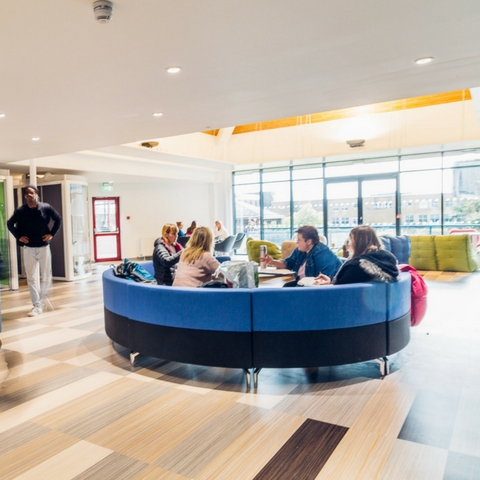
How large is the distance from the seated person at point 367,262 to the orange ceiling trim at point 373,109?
7.00 m

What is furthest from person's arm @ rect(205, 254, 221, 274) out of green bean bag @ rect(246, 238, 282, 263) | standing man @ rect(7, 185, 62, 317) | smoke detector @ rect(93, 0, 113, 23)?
green bean bag @ rect(246, 238, 282, 263)

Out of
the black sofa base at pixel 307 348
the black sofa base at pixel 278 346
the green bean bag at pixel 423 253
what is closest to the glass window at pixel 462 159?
the green bean bag at pixel 423 253

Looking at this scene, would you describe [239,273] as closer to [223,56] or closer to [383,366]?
[383,366]

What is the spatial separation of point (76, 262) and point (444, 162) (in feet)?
33.1

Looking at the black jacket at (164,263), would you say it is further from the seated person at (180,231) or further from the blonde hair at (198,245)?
the seated person at (180,231)

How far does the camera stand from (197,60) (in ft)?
10.6

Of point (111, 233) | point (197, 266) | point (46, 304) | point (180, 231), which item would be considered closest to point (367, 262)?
point (197, 266)

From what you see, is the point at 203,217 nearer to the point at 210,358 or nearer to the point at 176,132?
the point at 176,132

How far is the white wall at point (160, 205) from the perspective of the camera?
1405cm

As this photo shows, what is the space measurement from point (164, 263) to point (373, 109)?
8.96 meters

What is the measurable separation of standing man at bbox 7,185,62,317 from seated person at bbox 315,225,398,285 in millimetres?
4494

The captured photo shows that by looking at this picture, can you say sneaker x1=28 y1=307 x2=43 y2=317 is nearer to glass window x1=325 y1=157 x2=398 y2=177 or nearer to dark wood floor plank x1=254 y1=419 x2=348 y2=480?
dark wood floor plank x1=254 y1=419 x2=348 y2=480

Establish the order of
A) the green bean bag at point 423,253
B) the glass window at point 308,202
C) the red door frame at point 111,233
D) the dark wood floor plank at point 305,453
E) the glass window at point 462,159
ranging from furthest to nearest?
the red door frame at point 111,233, the glass window at point 308,202, the glass window at point 462,159, the green bean bag at point 423,253, the dark wood floor plank at point 305,453

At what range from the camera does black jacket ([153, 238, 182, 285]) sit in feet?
15.1
